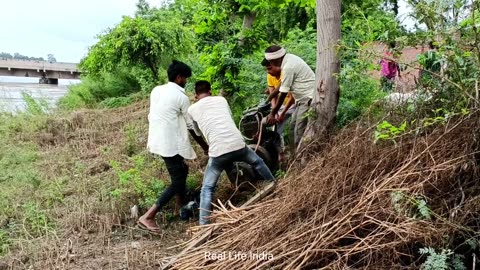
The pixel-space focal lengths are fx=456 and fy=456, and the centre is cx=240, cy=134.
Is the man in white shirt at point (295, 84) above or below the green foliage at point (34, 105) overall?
above

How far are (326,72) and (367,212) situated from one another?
2.31 meters

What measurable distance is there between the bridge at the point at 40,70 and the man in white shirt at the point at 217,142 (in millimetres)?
23988

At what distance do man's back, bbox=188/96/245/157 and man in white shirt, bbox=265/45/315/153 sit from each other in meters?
0.89

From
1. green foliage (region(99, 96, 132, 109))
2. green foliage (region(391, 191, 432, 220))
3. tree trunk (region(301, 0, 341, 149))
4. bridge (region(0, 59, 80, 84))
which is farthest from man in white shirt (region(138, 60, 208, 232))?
bridge (region(0, 59, 80, 84))

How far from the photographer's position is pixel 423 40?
3.75 m

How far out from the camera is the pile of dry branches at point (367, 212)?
123 inches

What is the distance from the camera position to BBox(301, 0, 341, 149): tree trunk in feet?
17.0

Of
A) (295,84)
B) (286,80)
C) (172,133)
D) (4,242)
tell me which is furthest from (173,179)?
(4,242)

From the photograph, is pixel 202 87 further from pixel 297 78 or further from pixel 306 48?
pixel 306 48

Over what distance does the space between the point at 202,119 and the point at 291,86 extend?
1313 millimetres

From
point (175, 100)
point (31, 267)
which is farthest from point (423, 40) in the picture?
point (31, 267)

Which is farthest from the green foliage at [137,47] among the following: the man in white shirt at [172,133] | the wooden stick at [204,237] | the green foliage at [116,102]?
the wooden stick at [204,237]

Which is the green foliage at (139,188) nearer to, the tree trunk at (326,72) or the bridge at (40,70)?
Result: the tree trunk at (326,72)

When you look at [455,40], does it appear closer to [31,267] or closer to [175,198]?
[175,198]
